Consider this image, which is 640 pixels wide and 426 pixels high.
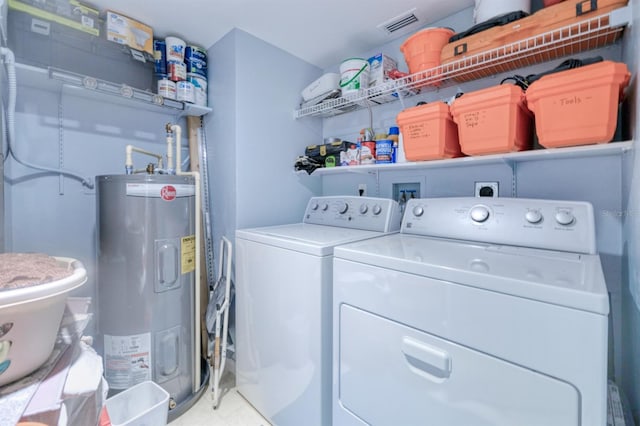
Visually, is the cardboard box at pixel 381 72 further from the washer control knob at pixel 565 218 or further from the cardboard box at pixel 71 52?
the cardboard box at pixel 71 52

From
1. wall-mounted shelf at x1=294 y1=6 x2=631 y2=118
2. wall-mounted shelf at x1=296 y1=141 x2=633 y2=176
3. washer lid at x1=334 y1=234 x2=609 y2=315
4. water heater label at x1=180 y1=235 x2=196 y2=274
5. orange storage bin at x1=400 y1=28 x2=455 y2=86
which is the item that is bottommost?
water heater label at x1=180 y1=235 x2=196 y2=274

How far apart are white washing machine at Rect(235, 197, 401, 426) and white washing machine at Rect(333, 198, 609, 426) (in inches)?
3.1

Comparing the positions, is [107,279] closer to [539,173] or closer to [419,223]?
[419,223]

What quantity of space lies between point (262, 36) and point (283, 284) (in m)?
1.66

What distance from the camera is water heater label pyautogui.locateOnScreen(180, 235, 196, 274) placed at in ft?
5.37

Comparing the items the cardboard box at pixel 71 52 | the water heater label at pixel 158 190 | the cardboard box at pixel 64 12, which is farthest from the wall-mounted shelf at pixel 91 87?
the water heater label at pixel 158 190

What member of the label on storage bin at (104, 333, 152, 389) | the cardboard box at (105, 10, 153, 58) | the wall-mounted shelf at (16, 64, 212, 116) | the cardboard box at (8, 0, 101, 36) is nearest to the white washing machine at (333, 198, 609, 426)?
the label on storage bin at (104, 333, 152, 389)

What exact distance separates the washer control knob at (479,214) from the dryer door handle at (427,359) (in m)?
0.68

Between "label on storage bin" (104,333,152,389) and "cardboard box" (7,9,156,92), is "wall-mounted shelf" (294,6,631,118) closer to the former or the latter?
"cardboard box" (7,9,156,92)

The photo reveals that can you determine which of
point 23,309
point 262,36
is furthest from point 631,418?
point 262,36

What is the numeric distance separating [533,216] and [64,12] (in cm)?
253

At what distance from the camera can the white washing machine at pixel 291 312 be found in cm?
124

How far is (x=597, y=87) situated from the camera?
3.13ft

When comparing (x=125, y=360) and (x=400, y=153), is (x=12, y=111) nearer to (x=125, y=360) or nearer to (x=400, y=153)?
(x=125, y=360)
